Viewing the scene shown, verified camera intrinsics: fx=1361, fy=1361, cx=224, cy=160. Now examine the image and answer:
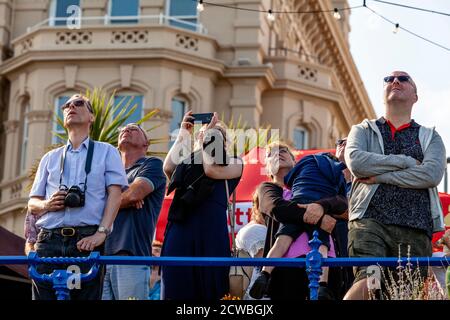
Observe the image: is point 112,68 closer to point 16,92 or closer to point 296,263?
point 16,92

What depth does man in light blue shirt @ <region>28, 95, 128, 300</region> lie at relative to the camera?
375 inches

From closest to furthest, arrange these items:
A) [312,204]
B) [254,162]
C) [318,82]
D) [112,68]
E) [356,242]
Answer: [356,242] → [312,204] → [254,162] → [112,68] → [318,82]

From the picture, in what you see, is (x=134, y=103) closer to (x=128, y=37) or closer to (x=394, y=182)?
(x=128, y=37)

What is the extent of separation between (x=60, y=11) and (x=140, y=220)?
28.5 metres

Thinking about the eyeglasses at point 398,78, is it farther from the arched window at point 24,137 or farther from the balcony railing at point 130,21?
the arched window at point 24,137

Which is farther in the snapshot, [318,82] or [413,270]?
[318,82]

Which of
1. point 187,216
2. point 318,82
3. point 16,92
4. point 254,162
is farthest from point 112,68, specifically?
point 187,216

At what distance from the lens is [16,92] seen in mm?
37688

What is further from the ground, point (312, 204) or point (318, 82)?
point (318, 82)

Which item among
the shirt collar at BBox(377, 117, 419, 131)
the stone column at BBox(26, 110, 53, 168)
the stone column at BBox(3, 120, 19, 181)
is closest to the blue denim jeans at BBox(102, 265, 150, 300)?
the shirt collar at BBox(377, 117, 419, 131)

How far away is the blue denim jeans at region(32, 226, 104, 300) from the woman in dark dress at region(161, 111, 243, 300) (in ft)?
2.55

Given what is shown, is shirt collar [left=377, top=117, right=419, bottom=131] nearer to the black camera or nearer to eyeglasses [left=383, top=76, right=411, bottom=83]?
eyeglasses [left=383, top=76, right=411, bottom=83]
